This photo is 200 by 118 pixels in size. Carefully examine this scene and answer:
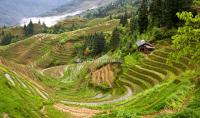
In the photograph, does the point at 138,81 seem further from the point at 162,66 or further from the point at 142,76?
the point at 162,66

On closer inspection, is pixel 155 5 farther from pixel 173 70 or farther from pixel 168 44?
pixel 173 70

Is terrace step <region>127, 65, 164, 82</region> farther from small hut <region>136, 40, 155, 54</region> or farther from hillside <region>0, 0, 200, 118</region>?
small hut <region>136, 40, 155, 54</region>

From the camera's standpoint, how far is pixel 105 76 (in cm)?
8981

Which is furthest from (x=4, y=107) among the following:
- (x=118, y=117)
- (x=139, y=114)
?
(x=139, y=114)

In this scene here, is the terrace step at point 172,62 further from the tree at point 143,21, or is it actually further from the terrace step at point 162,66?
the tree at point 143,21

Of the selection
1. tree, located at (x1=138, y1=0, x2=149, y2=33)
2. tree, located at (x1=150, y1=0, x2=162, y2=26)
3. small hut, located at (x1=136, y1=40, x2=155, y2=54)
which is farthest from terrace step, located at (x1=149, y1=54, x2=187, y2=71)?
tree, located at (x1=138, y1=0, x2=149, y2=33)

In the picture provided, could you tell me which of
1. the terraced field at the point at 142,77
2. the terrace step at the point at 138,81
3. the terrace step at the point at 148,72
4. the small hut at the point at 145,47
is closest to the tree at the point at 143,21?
the small hut at the point at 145,47

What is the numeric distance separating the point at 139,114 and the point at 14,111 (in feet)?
38.1

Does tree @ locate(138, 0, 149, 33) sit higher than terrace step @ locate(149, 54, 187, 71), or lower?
higher

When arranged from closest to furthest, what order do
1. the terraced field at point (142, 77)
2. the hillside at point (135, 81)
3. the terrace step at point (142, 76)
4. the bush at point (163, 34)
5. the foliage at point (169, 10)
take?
the hillside at point (135, 81)
the terraced field at point (142, 77)
the terrace step at point (142, 76)
the bush at point (163, 34)
the foliage at point (169, 10)

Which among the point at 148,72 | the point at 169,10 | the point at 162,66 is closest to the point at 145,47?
the point at 169,10

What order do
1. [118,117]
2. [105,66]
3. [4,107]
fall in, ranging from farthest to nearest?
[105,66] → [118,117] → [4,107]

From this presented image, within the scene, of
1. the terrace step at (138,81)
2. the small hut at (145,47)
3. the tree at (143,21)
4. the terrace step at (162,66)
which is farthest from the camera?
the tree at (143,21)

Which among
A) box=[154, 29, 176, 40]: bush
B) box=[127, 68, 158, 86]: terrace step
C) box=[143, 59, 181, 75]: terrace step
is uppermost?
box=[154, 29, 176, 40]: bush
